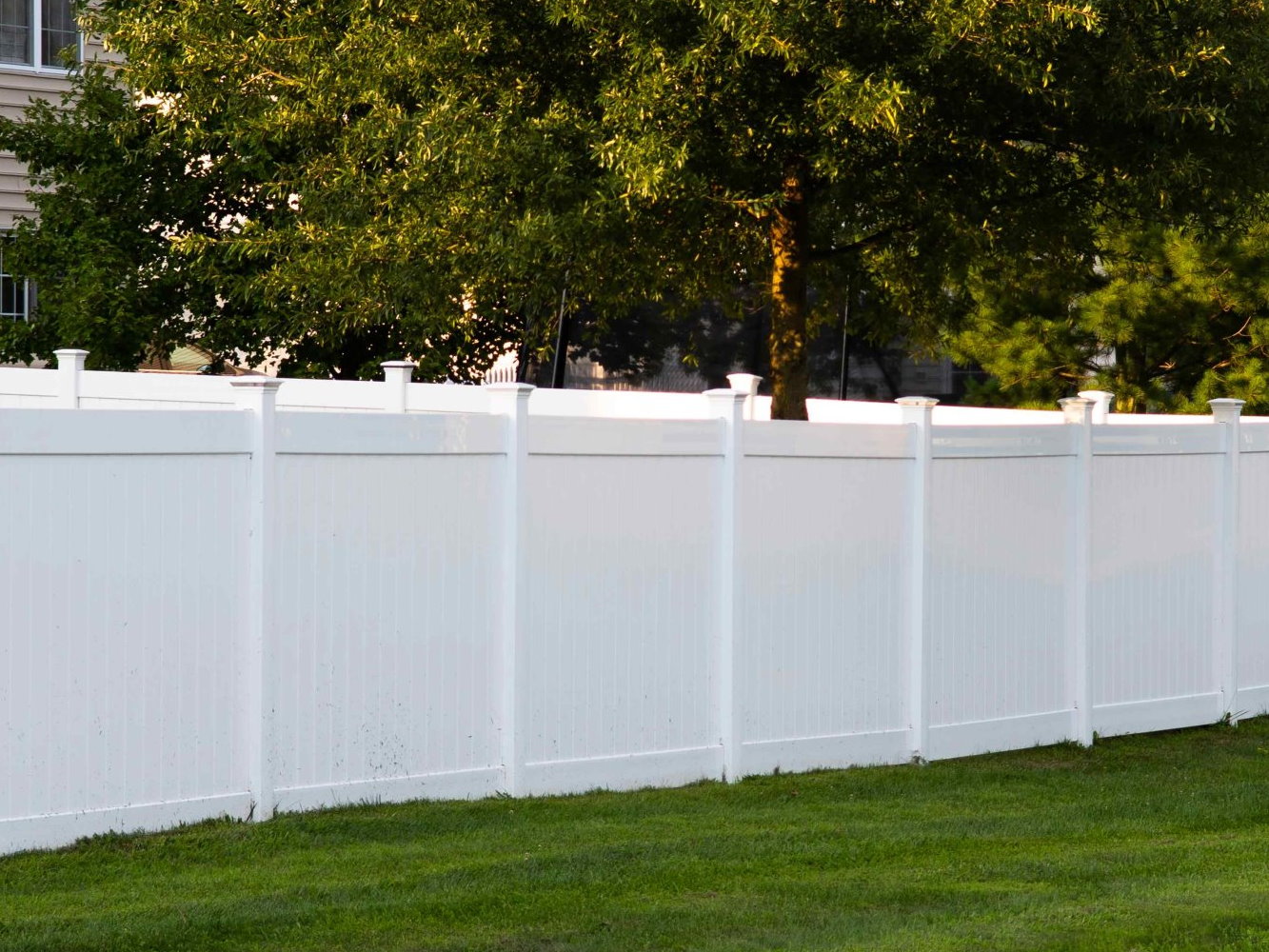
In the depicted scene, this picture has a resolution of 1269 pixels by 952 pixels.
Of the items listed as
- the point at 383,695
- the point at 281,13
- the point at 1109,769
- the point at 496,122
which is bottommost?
the point at 1109,769

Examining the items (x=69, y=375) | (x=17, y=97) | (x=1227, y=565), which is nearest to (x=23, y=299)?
(x=17, y=97)

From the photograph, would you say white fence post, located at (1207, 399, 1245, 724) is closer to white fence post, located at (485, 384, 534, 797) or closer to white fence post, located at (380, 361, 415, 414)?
white fence post, located at (485, 384, 534, 797)

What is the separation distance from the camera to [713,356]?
14.0 m

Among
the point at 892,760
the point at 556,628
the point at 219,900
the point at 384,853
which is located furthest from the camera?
the point at 892,760

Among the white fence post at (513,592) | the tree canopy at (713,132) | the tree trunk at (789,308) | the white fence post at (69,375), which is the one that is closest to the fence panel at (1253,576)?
the tree canopy at (713,132)

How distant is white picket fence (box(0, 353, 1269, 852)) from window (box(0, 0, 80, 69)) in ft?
36.5

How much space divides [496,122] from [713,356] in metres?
5.61

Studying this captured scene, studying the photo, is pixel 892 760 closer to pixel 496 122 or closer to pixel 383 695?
pixel 383 695

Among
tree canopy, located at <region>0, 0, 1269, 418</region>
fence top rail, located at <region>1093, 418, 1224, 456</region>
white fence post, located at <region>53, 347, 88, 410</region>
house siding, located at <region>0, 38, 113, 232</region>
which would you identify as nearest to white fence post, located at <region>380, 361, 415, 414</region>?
tree canopy, located at <region>0, 0, 1269, 418</region>

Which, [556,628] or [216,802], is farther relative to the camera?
[556,628]

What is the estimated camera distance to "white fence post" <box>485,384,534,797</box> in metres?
7.18

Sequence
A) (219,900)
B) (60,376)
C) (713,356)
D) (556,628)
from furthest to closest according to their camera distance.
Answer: (713,356), (60,376), (556,628), (219,900)

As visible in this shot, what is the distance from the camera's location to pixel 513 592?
719 centimetres

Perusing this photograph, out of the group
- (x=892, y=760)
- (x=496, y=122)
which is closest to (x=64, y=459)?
(x=496, y=122)
